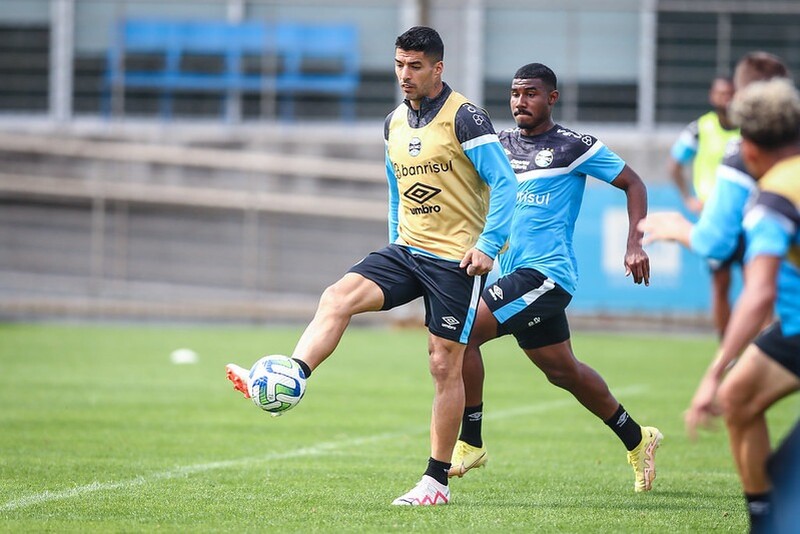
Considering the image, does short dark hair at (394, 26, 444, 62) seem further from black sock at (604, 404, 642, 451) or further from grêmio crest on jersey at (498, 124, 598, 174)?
black sock at (604, 404, 642, 451)

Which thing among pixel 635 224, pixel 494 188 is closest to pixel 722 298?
pixel 635 224

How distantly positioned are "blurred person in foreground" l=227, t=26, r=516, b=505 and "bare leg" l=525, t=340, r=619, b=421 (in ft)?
2.99

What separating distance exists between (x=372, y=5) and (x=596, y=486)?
20.2 metres

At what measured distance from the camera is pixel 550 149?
803 centimetres

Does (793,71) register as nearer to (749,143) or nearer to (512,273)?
(512,273)

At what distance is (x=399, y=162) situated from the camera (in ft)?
23.7

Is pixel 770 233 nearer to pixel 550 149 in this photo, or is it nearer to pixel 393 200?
pixel 393 200

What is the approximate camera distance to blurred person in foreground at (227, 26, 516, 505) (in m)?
6.94

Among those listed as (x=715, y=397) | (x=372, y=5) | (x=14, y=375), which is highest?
(x=372, y=5)

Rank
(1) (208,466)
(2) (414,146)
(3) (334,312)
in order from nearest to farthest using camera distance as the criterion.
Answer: (3) (334,312)
(2) (414,146)
(1) (208,466)

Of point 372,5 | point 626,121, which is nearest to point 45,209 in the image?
point 372,5

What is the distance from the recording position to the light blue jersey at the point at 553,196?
796cm

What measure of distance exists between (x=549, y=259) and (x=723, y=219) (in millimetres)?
2708

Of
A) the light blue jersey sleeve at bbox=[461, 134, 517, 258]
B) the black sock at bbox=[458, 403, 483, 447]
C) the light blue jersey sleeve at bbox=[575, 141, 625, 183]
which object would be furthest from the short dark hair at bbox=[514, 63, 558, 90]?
the black sock at bbox=[458, 403, 483, 447]
